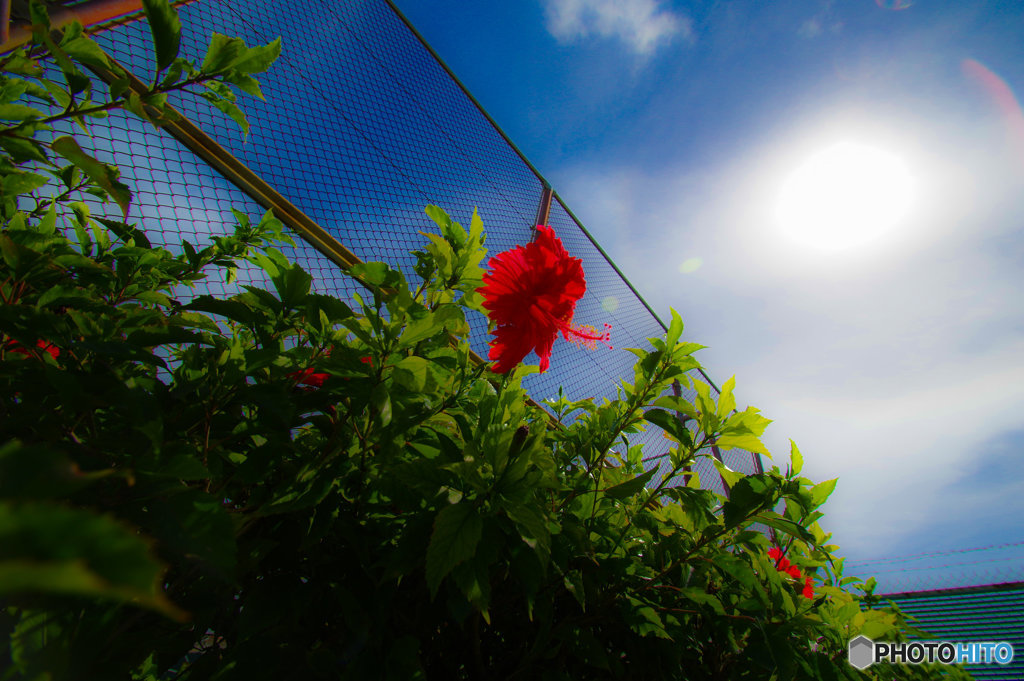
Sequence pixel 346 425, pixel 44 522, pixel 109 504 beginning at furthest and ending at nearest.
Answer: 1. pixel 346 425
2. pixel 109 504
3. pixel 44 522

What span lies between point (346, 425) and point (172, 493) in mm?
221

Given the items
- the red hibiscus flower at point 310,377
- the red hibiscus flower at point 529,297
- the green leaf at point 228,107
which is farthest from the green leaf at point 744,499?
the green leaf at point 228,107

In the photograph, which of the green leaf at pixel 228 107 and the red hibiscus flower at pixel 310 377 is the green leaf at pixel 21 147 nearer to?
→ the green leaf at pixel 228 107

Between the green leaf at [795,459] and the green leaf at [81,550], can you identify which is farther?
the green leaf at [795,459]

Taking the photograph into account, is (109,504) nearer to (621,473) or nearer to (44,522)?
(44,522)

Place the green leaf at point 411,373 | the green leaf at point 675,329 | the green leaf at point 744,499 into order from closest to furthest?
the green leaf at point 411,373
the green leaf at point 744,499
the green leaf at point 675,329

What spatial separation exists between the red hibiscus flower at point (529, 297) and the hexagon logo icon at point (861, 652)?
0.91 meters

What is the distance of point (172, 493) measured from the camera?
0.45m

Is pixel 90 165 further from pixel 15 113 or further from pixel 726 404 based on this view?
pixel 726 404

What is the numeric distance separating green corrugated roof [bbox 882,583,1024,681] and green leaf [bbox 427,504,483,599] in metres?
8.48

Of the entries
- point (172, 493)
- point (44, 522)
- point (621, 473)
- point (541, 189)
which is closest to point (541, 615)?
point (621, 473)

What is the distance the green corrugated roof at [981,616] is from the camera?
6.43 m

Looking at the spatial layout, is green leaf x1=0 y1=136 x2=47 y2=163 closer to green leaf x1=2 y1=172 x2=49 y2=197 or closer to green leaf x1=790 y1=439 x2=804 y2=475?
green leaf x1=2 y1=172 x2=49 y2=197

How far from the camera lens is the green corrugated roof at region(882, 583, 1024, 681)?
6426 millimetres
